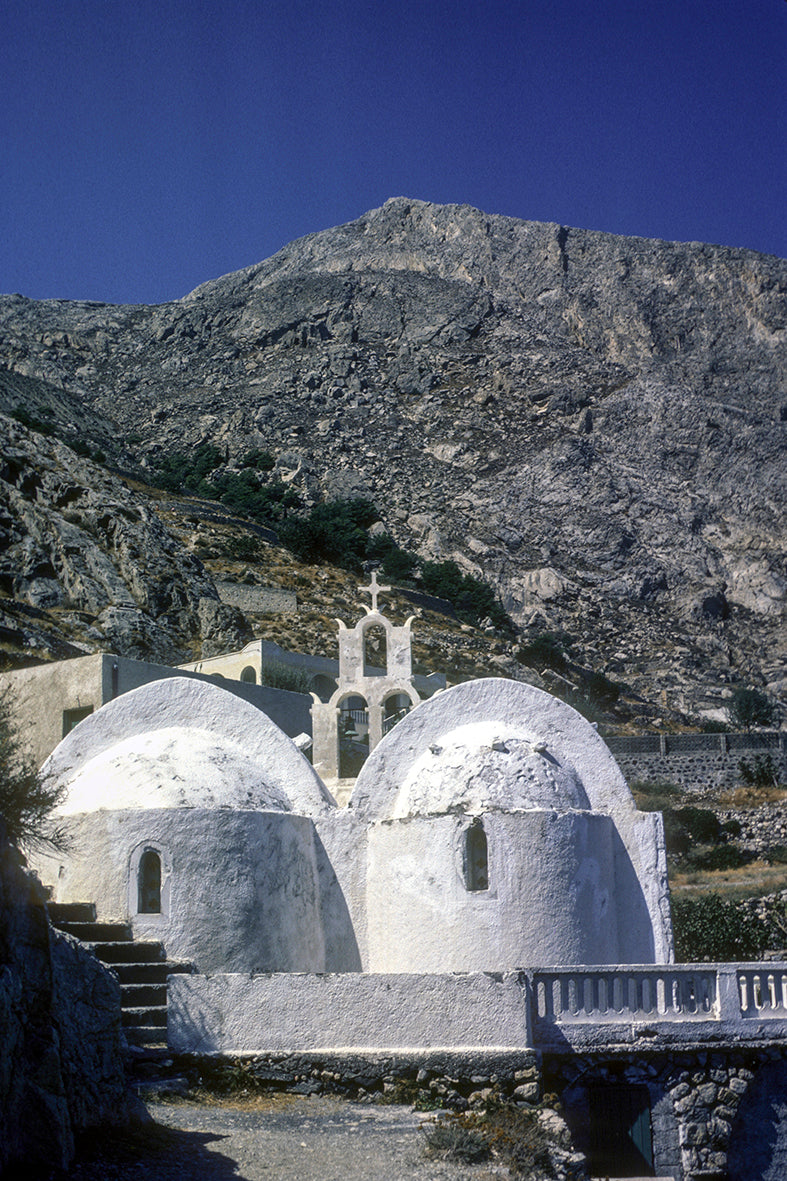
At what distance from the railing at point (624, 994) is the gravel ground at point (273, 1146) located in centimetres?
220

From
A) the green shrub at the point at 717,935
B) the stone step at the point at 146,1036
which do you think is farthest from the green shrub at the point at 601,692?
the stone step at the point at 146,1036

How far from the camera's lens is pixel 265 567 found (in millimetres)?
77625

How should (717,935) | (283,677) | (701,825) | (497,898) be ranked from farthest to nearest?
(701,825) → (283,677) → (717,935) → (497,898)

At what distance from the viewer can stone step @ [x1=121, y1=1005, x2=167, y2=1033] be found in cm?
1390

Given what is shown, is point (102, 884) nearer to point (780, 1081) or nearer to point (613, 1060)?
point (613, 1060)

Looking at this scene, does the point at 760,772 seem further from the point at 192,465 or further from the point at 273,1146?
the point at 192,465

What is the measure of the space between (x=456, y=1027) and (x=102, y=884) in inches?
213

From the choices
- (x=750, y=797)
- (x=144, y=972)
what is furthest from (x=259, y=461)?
(x=144, y=972)

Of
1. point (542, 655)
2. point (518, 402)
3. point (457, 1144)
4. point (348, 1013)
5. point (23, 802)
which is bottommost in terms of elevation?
point (457, 1144)

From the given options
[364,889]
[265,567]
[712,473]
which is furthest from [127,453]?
[364,889]

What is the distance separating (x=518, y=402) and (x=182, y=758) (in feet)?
342

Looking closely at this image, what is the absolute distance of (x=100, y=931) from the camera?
51.0 feet

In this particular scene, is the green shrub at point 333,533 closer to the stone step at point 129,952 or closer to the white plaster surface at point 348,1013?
the stone step at point 129,952

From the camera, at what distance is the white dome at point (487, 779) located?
680 inches
